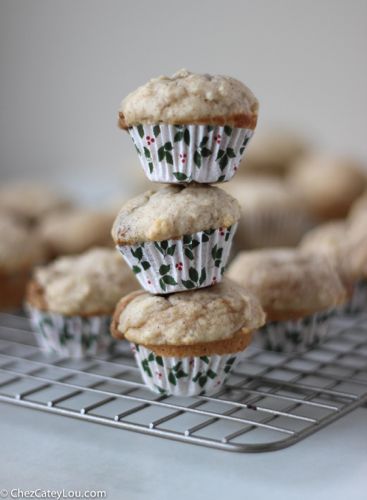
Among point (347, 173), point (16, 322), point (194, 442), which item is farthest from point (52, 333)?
point (347, 173)

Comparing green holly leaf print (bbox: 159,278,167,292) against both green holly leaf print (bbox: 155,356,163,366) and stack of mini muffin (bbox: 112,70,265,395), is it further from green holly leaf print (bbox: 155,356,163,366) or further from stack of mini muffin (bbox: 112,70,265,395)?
green holly leaf print (bbox: 155,356,163,366)

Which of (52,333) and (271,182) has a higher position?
(271,182)

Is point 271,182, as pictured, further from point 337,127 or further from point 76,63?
point 76,63

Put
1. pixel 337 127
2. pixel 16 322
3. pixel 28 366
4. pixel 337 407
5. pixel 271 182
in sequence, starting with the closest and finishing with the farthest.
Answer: pixel 337 407, pixel 28 366, pixel 16 322, pixel 271 182, pixel 337 127

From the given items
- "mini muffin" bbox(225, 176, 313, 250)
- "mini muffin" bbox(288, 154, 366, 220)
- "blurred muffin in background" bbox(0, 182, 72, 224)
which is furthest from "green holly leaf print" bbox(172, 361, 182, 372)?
"mini muffin" bbox(288, 154, 366, 220)

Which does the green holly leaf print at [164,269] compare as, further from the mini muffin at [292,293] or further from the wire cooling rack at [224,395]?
the mini muffin at [292,293]
